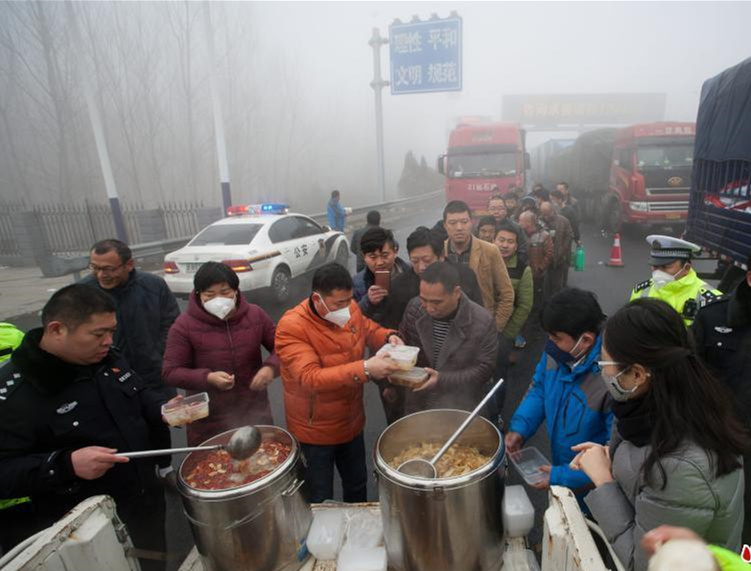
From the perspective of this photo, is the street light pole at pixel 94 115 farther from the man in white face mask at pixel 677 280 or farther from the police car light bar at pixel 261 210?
the man in white face mask at pixel 677 280

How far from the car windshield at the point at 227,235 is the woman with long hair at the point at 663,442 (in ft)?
23.6

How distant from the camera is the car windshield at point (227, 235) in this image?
7.83 meters

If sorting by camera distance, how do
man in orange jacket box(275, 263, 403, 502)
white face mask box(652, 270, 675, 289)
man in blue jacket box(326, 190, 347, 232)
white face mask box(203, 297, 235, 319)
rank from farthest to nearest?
1. man in blue jacket box(326, 190, 347, 232)
2. white face mask box(652, 270, 675, 289)
3. white face mask box(203, 297, 235, 319)
4. man in orange jacket box(275, 263, 403, 502)

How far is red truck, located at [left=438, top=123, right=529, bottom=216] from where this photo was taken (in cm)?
1259

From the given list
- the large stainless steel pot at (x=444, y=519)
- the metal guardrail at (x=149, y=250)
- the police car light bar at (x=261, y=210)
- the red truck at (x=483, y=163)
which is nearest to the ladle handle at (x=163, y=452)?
the large stainless steel pot at (x=444, y=519)

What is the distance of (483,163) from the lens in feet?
42.2

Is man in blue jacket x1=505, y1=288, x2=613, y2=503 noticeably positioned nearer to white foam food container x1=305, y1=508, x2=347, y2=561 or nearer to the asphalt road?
white foam food container x1=305, y1=508, x2=347, y2=561

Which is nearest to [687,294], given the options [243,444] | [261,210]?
[243,444]

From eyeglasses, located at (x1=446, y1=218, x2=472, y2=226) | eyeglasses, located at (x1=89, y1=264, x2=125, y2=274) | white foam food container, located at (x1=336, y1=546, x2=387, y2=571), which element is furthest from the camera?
eyeglasses, located at (x1=446, y1=218, x2=472, y2=226)

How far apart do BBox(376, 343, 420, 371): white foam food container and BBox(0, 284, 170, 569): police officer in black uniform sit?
1.21 m

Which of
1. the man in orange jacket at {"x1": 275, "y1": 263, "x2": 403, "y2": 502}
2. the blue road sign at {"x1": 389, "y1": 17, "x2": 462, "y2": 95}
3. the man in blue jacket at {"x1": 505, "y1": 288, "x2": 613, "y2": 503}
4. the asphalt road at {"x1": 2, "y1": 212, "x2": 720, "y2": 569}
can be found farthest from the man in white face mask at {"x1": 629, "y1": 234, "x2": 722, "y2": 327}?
the blue road sign at {"x1": 389, "y1": 17, "x2": 462, "y2": 95}

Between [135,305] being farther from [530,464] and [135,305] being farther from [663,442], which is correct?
[663,442]

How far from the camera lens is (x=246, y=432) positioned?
73.3 inches

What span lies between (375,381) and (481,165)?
38.3ft
